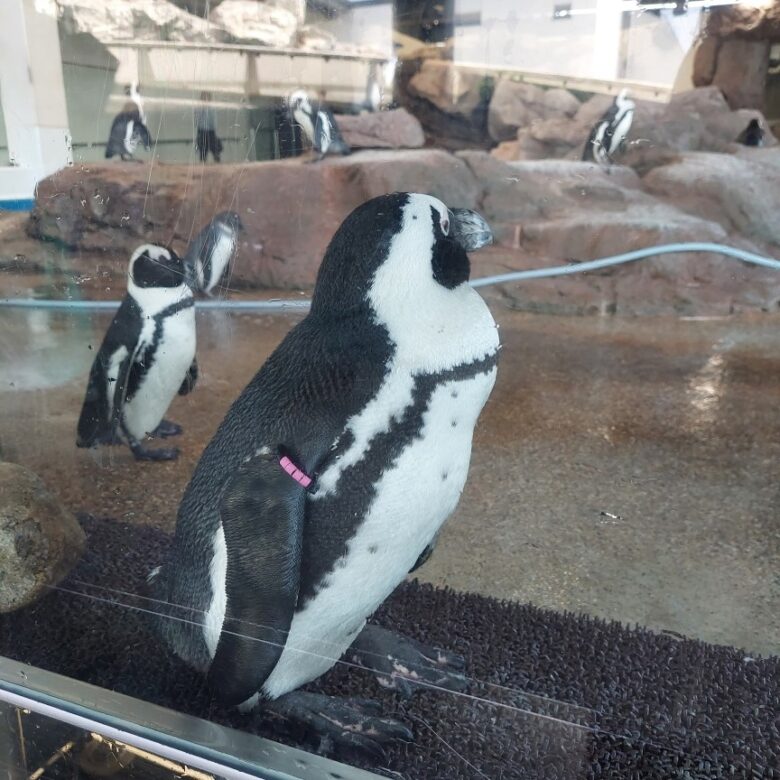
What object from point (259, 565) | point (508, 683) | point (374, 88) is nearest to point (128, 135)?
point (374, 88)

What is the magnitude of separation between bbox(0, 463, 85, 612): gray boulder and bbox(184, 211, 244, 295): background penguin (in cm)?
43

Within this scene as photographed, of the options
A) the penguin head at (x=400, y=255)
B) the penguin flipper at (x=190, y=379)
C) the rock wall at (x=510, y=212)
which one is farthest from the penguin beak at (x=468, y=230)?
the penguin flipper at (x=190, y=379)

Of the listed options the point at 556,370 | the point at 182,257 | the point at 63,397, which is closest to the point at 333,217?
the point at 182,257

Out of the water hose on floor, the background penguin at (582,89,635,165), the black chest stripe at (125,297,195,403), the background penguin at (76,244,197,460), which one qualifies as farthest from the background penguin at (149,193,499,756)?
the background penguin at (582,89,635,165)

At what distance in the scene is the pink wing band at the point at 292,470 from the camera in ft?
2.19

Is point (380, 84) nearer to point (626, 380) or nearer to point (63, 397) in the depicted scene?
point (63, 397)

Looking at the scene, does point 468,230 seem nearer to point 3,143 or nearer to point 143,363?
point 3,143

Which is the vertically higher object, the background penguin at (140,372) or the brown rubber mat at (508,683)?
the background penguin at (140,372)

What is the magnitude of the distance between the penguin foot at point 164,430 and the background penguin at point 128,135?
53 cm

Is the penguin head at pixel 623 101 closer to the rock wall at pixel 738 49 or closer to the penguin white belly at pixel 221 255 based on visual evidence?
the rock wall at pixel 738 49

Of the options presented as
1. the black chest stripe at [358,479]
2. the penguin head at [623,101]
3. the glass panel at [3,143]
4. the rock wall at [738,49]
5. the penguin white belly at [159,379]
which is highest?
the rock wall at [738,49]

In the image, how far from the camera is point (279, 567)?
0.67m

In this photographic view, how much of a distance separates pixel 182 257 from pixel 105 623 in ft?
1.74

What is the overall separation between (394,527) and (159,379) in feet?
2.83
